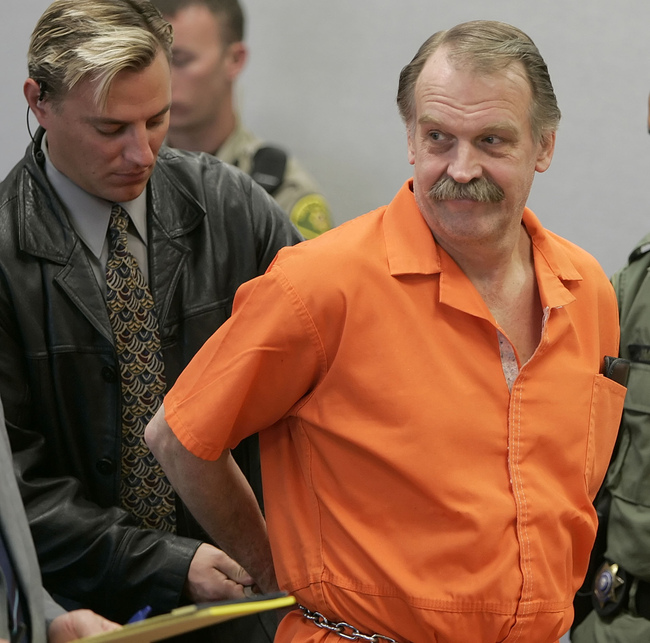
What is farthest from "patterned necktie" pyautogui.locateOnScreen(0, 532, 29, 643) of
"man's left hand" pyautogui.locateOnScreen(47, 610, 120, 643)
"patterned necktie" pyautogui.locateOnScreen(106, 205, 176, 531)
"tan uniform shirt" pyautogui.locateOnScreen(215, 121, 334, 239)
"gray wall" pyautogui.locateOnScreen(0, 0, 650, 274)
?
"gray wall" pyautogui.locateOnScreen(0, 0, 650, 274)

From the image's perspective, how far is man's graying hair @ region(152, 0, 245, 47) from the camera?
295 centimetres

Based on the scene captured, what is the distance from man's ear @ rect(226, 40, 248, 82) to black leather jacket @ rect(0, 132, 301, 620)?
1.38 metres

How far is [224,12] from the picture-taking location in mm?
3018

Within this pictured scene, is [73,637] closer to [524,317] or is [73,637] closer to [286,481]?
[286,481]

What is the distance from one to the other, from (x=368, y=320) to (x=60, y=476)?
69cm

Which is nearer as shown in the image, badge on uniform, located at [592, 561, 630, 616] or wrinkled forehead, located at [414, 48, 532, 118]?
wrinkled forehead, located at [414, 48, 532, 118]

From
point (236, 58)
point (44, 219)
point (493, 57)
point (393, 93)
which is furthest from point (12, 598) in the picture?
point (393, 93)

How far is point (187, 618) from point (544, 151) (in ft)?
2.98

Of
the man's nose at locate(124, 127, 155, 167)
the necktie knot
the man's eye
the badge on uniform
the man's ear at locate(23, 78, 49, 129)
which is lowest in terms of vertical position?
the badge on uniform

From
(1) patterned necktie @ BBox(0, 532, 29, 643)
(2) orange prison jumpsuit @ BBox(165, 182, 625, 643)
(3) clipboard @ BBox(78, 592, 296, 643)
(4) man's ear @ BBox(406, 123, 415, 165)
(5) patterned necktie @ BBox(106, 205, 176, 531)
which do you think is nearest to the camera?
(3) clipboard @ BBox(78, 592, 296, 643)

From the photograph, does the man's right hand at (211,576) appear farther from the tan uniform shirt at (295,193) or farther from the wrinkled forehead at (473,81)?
the tan uniform shirt at (295,193)

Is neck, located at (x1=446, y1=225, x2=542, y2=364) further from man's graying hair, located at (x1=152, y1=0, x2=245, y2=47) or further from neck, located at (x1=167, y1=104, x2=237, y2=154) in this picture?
man's graying hair, located at (x1=152, y1=0, x2=245, y2=47)

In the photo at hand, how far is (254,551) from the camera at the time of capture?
5.10 feet

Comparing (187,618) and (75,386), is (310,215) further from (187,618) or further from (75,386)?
(187,618)
